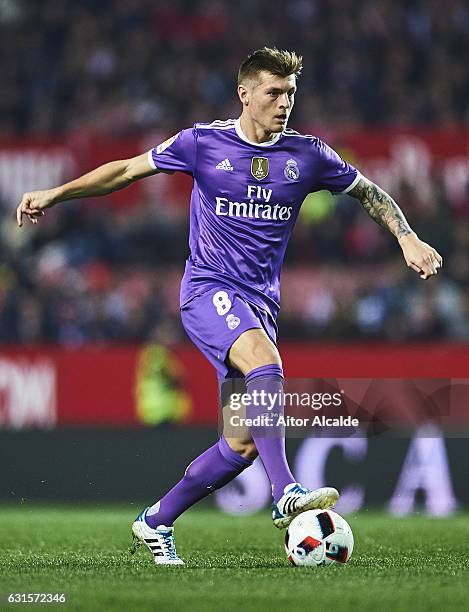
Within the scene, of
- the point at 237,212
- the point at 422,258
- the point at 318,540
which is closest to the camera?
the point at 318,540

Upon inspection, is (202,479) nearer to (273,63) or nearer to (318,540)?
(318,540)

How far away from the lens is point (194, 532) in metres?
8.80

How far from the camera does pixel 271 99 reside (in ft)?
21.1

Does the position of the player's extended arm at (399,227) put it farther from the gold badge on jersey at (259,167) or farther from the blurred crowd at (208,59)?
the blurred crowd at (208,59)

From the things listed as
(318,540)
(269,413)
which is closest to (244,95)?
(269,413)

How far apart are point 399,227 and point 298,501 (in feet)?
5.34

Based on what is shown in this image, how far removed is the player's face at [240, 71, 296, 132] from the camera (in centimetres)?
641

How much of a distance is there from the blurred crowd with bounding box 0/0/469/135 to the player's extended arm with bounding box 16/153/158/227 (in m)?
10.6

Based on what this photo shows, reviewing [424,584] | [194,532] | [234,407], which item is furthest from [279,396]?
[194,532]

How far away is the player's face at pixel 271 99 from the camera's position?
252 inches

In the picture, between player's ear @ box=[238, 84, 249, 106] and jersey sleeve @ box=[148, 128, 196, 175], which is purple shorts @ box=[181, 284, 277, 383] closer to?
jersey sleeve @ box=[148, 128, 196, 175]

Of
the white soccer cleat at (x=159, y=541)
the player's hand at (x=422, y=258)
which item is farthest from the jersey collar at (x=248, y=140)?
the white soccer cleat at (x=159, y=541)

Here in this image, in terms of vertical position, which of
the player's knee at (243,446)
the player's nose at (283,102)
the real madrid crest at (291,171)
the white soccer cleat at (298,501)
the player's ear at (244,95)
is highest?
the player's ear at (244,95)

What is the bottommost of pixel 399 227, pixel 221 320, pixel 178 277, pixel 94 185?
pixel 221 320
